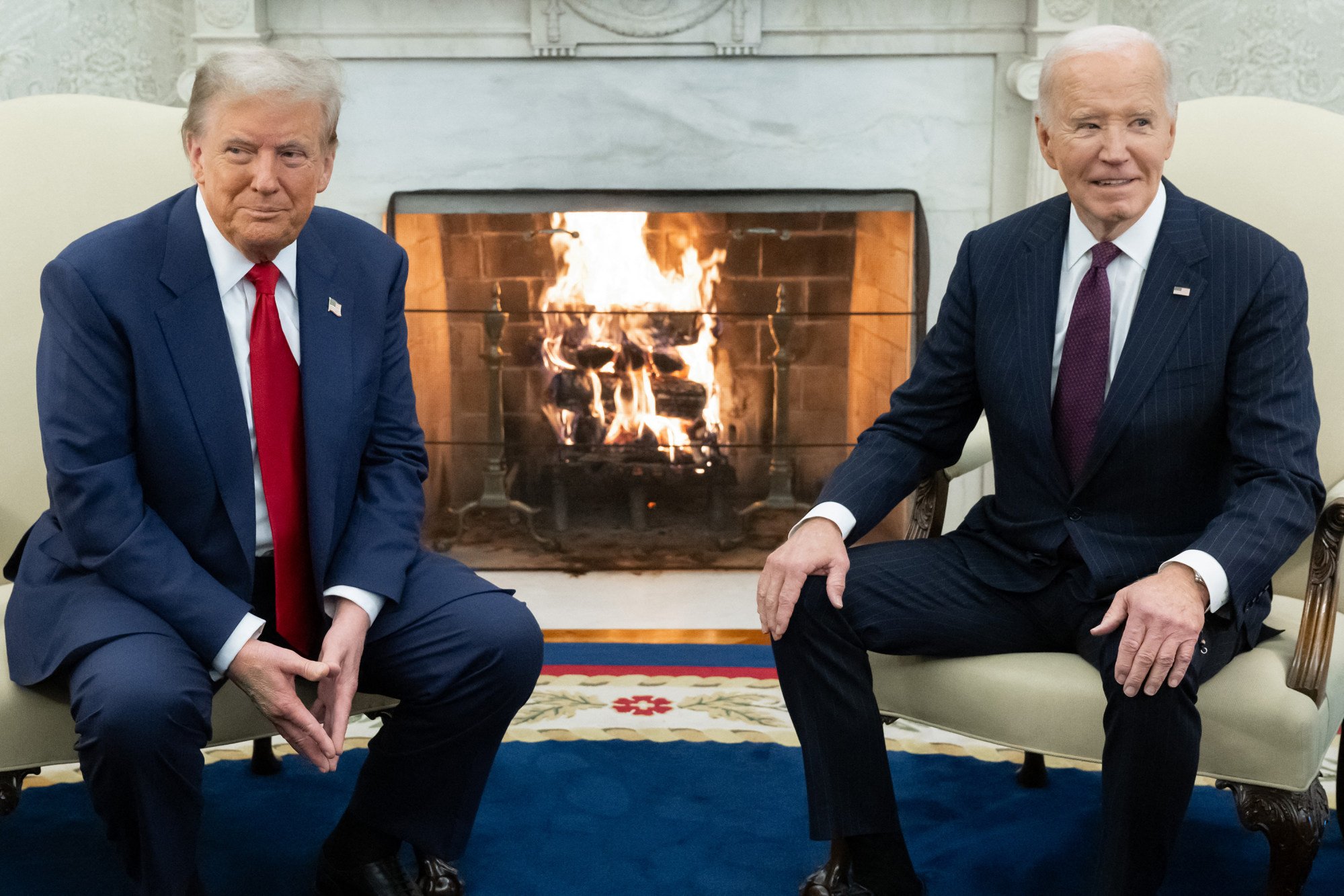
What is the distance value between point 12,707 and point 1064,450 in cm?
134

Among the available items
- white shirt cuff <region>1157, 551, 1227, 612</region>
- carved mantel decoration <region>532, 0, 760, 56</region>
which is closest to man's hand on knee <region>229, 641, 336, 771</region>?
white shirt cuff <region>1157, 551, 1227, 612</region>

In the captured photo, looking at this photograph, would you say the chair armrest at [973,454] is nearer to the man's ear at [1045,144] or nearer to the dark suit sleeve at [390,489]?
the man's ear at [1045,144]

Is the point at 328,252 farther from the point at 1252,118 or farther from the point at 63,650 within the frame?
the point at 1252,118

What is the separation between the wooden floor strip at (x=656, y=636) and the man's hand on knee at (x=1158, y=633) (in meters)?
1.53

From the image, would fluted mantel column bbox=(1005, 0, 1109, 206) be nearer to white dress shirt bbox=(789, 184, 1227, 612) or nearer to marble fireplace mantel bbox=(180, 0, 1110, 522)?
marble fireplace mantel bbox=(180, 0, 1110, 522)

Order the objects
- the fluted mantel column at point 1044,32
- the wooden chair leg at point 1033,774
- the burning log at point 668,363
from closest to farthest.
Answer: the wooden chair leg at point 1033,774, the fluted mantel column at point 1044,32, the burning log at point 668,363

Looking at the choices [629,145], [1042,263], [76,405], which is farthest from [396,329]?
[629,145]

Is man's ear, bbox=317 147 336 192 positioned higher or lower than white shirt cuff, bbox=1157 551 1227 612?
higher

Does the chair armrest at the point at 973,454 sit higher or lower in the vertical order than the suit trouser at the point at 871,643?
higher

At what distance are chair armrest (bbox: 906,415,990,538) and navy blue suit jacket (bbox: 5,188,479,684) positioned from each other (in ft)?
2.54

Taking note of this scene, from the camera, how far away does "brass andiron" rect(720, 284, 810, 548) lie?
343 cm

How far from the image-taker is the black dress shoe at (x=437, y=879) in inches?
69.1

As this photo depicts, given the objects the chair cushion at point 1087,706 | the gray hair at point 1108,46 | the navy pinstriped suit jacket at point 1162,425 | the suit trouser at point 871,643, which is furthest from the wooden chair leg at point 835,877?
the gray hair at point 1108,46

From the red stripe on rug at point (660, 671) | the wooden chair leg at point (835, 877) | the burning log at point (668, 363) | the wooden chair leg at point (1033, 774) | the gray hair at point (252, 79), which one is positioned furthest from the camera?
the burning log at point (668, 363)
